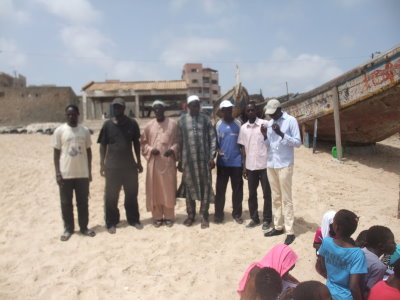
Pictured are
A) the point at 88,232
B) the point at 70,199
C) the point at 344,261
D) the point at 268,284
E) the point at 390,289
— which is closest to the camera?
the point at 390,289

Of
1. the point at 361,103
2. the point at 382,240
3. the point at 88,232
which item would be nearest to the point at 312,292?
the point at 382,240

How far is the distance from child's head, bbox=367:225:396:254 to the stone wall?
24676 millimetres

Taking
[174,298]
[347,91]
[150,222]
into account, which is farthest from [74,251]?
[347,91]

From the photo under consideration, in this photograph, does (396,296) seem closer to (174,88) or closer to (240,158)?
(240,158)

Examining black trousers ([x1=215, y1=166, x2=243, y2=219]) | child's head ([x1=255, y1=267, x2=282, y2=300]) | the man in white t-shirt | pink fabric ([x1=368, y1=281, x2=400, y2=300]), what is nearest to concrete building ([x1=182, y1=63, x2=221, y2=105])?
black trousers ([x1=215, y1=166, x2=243, y2=219])

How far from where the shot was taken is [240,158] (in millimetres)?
4641

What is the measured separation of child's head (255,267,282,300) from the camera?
2209 mm

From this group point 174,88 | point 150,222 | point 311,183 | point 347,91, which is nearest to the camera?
point 150,222

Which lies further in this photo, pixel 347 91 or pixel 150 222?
pixel 347 91

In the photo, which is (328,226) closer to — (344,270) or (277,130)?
(344,270)

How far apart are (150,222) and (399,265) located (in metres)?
3.65

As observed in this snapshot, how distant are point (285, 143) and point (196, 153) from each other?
127 centimetres

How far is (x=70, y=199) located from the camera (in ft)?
14.5

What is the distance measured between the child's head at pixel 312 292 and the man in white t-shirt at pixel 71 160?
10.7 ft
